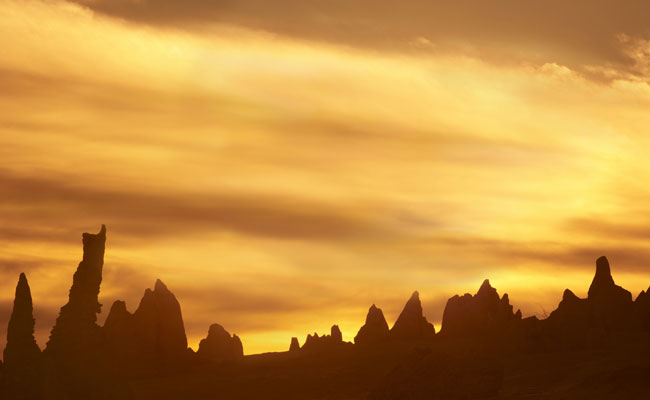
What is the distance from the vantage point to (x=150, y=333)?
157 meters

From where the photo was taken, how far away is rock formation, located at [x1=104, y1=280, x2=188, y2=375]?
15538 centimetres

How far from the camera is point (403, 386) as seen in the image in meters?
99.4

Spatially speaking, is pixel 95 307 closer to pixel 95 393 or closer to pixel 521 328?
pixel 95 393

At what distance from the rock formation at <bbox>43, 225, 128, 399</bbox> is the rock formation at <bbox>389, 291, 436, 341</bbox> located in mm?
85859

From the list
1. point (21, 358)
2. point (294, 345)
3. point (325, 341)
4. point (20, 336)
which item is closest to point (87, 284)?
point (20, 336)

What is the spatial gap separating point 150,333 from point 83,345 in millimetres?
72301

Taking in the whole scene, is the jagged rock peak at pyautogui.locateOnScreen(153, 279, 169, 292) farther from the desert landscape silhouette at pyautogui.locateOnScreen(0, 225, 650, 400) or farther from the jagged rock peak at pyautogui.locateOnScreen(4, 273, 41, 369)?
the jagged rock peak at pyautogui.locateOnScreen(4, 273, 41, 369)

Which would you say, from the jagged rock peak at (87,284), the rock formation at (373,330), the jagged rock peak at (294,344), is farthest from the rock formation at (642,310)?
the jagged rock peak at (87,284)

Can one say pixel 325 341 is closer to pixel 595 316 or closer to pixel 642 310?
pixel 595 316

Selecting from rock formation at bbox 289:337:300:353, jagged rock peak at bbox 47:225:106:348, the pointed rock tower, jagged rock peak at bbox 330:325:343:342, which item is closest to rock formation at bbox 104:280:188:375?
rock formation at bbox 289:337:300:353

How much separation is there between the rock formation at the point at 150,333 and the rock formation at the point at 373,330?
27794 mm

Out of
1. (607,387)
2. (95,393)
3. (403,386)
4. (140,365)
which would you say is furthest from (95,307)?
(140,365)

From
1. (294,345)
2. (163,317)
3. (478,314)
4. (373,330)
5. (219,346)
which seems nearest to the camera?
(163,317)

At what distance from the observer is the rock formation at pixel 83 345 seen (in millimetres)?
84000
